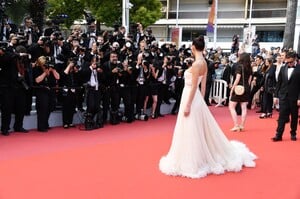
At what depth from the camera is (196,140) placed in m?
5.63

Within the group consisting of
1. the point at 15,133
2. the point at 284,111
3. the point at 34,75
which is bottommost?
the point at 15,133

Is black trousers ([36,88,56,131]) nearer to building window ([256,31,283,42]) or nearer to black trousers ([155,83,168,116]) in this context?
black trousers ([155,83,168,116])

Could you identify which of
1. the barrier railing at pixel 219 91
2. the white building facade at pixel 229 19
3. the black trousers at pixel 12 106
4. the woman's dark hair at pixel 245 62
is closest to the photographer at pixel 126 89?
the black trousers at pixel 12 106

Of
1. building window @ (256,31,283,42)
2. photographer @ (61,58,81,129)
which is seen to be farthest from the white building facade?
photographer @ (61,58,81,129)

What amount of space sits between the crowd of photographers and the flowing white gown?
3.87 meters

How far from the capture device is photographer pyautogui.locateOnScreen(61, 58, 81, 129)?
903cm

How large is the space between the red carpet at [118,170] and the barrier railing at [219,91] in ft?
17.7

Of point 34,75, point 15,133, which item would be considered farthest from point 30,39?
point 15,133

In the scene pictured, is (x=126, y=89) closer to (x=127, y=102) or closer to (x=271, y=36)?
(x=127, y=102)

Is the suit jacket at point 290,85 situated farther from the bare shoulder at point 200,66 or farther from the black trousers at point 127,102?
the black trousers at point 127,102

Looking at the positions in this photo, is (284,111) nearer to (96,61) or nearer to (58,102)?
(96,61)

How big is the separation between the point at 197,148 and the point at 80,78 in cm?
449

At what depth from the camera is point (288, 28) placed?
15938 mm

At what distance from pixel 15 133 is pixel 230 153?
4.66m
